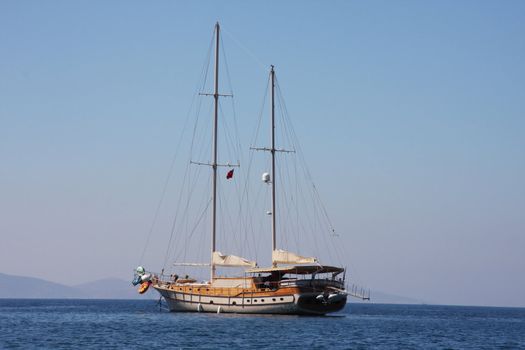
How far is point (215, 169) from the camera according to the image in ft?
295

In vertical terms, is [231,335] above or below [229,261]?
below

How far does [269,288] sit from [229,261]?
22.4ft

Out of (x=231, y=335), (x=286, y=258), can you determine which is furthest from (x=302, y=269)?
(x=231, y=335)

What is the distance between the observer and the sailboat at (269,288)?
8050 cm

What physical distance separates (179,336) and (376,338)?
16.4 meters

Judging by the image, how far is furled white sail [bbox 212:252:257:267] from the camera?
85500 mm

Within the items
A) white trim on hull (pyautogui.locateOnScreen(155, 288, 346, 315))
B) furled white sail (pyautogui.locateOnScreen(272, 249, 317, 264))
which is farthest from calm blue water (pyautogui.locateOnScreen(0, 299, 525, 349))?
furled white sail (pyautogui.locateOnScreen(272, 249, 317, 264))

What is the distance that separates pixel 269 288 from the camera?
269 feet

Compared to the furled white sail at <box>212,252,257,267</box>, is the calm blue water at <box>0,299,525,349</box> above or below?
below

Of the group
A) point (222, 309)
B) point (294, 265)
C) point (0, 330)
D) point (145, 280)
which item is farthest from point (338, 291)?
point (0, 330)

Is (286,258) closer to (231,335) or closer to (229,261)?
(229,261)

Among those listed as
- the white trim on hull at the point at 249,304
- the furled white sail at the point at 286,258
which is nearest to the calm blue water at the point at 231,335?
the white trim on hull at the point at 249,304

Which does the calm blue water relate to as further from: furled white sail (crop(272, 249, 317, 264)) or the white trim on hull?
furled white sail (crop(272, 249, 317, 264))

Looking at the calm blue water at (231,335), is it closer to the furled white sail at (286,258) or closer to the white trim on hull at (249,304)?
the white trim on hull at (249,304)
